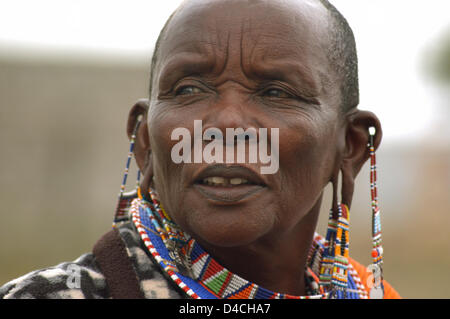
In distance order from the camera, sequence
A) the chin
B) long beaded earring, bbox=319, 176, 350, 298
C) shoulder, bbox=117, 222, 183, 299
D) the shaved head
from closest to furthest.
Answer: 1. the chin
2. shoulder, bbox=117, 222, 183, 299
3. the shaved head
4. long beaded earring, bbox=319, 176, 350, 298

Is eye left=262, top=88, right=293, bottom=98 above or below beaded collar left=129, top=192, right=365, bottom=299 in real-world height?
above

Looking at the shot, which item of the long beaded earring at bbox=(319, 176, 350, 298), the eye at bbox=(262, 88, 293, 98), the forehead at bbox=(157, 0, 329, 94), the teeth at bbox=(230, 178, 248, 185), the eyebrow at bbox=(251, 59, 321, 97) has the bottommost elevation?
the long beaded earring at bbox=(319, 176, 350, 298)

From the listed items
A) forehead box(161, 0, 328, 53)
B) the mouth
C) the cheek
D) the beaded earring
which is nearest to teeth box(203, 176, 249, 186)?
the mouth

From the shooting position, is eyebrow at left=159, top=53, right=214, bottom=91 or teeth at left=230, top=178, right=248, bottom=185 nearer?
teeth at left=230, top=178, right=248, bottom=185

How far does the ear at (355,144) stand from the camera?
2645 mm

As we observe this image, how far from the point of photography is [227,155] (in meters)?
2.16

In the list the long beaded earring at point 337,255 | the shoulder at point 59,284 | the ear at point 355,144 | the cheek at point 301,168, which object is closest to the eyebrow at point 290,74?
the cheek at point 301,168

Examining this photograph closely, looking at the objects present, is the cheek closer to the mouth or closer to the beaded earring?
the mouth

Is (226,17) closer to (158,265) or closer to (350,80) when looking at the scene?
(350,80)

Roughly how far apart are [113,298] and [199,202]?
0.48 metres

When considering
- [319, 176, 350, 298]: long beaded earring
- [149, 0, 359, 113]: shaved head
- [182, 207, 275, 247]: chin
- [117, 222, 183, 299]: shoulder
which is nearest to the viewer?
[182, 207, 275, 247]: chin

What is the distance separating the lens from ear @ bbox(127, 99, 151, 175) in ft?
8.71

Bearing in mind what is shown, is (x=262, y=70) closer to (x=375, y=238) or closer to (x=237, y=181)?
(x=237, y=181)

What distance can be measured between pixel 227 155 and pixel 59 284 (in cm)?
77
